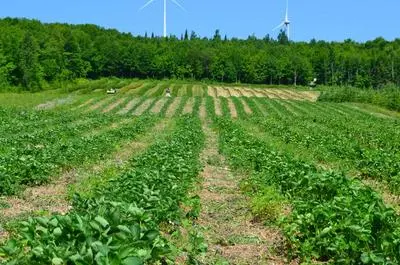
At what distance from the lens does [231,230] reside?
9.53 metres

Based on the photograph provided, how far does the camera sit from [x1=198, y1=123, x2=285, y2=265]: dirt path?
25.8 ft

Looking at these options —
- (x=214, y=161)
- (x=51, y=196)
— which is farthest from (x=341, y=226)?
(x=214, y=161)

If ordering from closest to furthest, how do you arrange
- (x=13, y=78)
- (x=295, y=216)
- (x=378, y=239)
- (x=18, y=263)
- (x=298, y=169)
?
1. (x=18, y=263)
2. (x=378, y=239)
3. (x=295, y=216)
4. (x=298, y=169)
5. (x=13, y=78)

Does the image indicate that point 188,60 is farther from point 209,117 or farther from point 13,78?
point 209,117

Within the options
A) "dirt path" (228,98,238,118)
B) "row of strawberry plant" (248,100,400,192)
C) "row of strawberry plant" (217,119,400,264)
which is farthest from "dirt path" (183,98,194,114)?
"row of strawberry plant" (217,119,400,264)

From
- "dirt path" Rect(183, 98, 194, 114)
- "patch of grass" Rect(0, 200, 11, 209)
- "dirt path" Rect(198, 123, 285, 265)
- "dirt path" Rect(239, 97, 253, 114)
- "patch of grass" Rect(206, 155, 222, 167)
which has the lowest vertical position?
"dirt path" Rect(239, 97, 253, 114)

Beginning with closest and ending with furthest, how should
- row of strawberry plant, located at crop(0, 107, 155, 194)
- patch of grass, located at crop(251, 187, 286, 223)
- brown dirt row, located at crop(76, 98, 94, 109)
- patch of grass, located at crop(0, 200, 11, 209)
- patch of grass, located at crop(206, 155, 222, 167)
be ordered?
1. patch of grass, located at crop(251, 187, 286, 223)
2. patch of grass, located at crop(0, 200, 11, 209)
3. row of strawberry plant, located at crop(0, 107, 155, 194)
4. patch of grass, located at crop(206, 155, 222, 167)
5. brown dirt row, located at crop(76, 98, 94, 109)

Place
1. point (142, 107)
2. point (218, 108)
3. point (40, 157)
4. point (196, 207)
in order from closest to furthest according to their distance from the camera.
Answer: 1. point (196, 207)
2. point (40, 157)
3. point (142, 107)
4. point (218, 108)

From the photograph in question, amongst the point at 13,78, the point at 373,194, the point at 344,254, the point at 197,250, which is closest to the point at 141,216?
the point at 197,250

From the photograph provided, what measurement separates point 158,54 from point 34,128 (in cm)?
11889

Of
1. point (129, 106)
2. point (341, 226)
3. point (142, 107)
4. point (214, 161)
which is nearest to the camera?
point (341, 226)

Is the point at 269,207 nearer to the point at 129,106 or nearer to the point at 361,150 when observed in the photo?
the point at 361,150

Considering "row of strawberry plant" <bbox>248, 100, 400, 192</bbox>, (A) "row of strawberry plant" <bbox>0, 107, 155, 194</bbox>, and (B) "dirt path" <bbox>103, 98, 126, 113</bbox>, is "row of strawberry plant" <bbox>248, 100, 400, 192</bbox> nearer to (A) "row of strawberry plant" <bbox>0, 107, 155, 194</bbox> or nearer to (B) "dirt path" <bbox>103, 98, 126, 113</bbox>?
(A) "row of strawberry plant" <bbox>0, 107, 155, 194</bbox>

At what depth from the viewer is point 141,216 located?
5637mm
